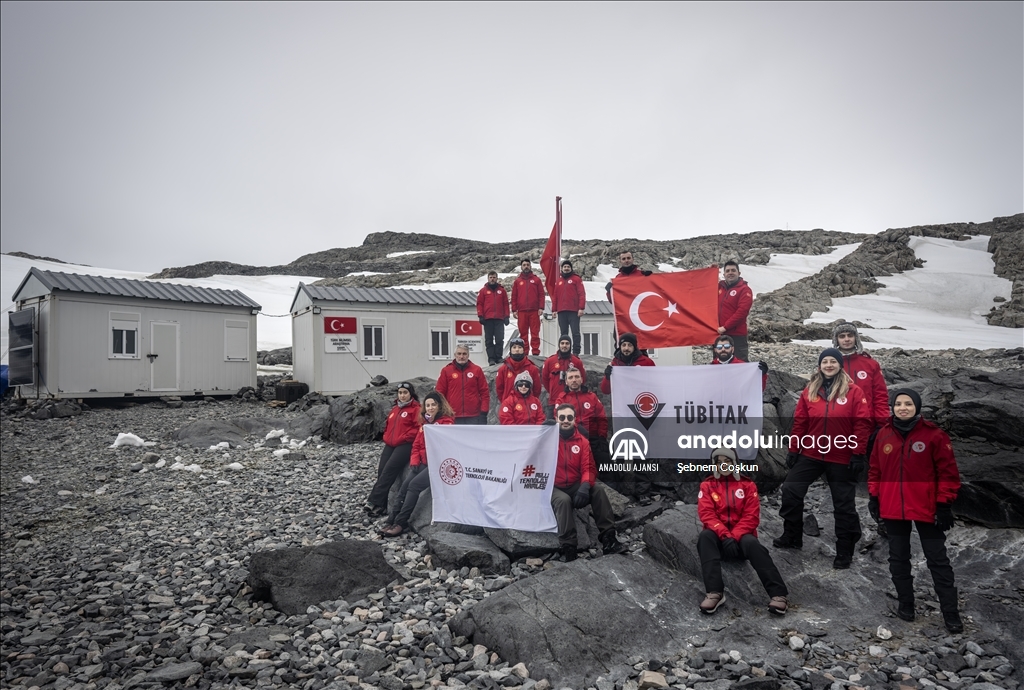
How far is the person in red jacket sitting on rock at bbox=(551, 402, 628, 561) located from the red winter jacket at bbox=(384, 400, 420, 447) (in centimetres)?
262

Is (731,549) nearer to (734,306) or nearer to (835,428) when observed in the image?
(835,428)

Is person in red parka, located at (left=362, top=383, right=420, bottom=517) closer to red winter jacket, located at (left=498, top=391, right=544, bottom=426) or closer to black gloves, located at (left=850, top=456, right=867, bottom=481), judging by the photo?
red winter jacket, located at (left=498, top=391, right=544, bottom=426)

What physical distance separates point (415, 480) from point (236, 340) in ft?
51.3

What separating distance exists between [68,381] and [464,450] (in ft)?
A: 52.3

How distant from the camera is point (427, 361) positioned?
21.0 metres

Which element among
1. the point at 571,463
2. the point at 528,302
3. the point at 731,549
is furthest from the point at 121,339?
the point at 731,549

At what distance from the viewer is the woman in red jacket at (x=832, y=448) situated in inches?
246

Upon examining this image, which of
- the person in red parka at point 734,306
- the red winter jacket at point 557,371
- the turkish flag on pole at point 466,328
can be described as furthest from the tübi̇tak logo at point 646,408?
the turkish flag on pole at point 466,328

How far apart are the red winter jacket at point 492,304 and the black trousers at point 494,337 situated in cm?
21

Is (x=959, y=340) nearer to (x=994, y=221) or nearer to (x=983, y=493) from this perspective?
(x=994, y=221)

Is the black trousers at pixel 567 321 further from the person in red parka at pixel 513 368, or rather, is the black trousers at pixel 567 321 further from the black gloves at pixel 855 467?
the black gloves at pixel 855 467

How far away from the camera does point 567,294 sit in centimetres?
1228

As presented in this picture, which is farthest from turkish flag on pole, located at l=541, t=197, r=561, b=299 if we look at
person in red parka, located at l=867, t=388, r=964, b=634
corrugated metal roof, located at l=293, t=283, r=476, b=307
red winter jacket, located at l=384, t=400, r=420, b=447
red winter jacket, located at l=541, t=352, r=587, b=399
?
corrugated metal roof, located at l=293, t=283, r=476, b=307

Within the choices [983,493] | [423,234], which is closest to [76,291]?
[983,493]
